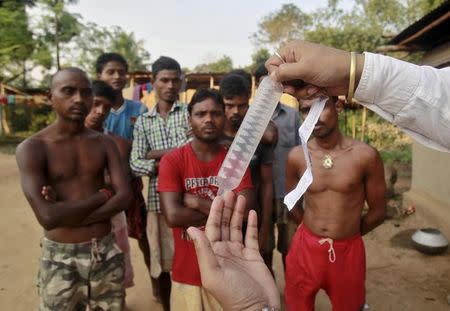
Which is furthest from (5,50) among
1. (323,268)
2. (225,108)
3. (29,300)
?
(323,268)

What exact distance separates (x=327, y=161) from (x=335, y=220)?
1.22 feet

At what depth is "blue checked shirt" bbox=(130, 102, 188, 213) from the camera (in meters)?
3.07

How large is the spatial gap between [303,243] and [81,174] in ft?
4.84

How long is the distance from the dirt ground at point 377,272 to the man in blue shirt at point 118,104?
5.21 feet

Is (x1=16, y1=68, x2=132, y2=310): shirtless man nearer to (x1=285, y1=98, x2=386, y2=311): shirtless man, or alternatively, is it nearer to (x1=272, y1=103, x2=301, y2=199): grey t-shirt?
(x1=285, y1=98, x2=386, y2=311): shirtless man

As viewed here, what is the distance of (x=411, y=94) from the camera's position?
1.16 meters

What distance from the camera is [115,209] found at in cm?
244

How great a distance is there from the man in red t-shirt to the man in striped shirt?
0.54 m

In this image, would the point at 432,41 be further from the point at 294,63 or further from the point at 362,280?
the point at 294,63

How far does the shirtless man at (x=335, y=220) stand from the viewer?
2.36 metres

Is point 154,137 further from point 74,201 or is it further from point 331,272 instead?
point 331,272

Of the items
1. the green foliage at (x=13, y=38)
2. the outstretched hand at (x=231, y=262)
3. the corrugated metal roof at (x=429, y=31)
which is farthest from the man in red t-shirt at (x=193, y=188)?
the green foliage at (x=13, y=38)

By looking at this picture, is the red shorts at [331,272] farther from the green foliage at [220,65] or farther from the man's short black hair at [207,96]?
the green foliage at [220,65]

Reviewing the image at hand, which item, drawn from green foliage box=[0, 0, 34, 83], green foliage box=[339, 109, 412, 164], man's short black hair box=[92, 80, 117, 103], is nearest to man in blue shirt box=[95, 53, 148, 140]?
man's short black hair box=[92, 80, 117, 103]
